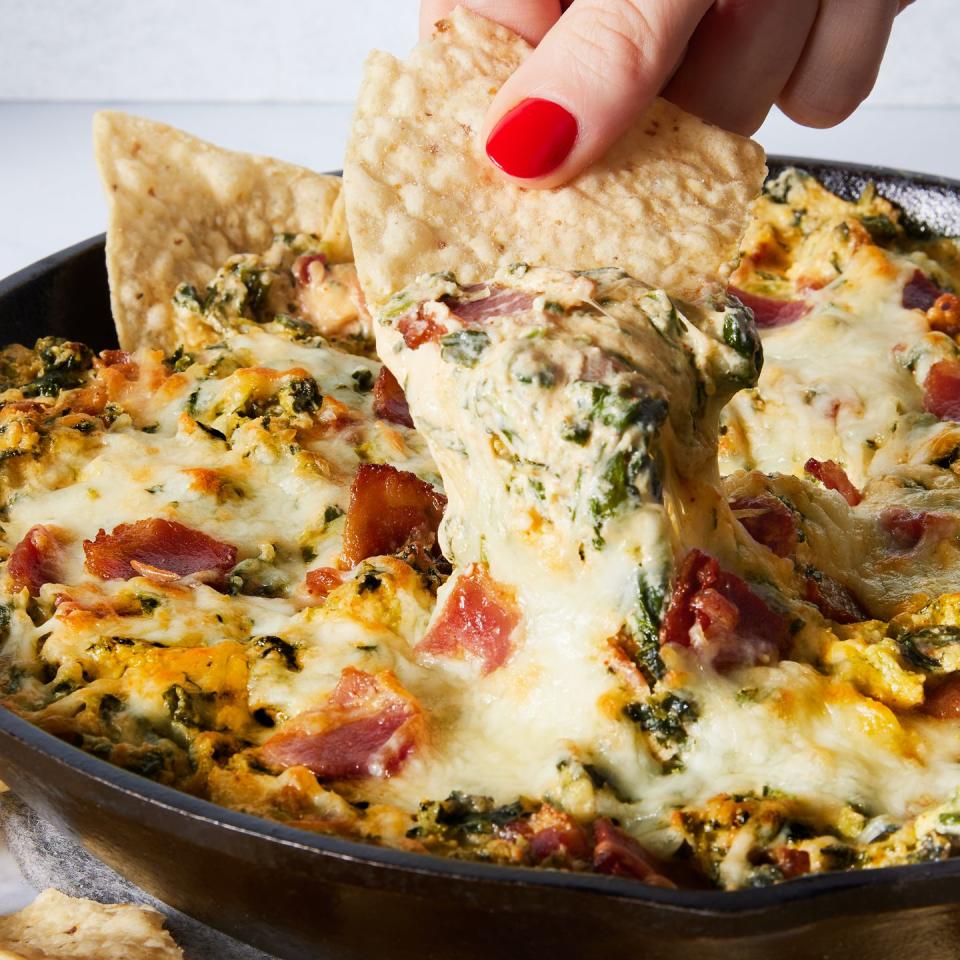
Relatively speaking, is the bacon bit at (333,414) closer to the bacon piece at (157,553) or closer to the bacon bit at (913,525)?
the bacon piece at (157,553)

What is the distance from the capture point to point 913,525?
3723 millimetres

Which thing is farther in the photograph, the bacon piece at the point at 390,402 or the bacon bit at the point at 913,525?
the bacon piece at the point at 390,402


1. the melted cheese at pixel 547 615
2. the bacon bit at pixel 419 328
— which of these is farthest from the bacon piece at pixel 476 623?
the bacon bit at pixel 419 328

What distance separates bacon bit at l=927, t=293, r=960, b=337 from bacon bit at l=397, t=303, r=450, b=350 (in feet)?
7.60

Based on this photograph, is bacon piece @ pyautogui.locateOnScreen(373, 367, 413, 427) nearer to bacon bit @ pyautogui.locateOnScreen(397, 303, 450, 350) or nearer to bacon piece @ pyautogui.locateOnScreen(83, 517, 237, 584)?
bacon piece @ pyautogui.locateOnScreen(83, 517, 237, 584)

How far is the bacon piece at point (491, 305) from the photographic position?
10.4 ft

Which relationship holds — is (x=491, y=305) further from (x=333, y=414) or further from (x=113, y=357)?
(x=113, y=357)

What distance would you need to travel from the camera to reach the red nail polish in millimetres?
3562

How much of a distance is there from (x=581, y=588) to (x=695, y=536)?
0.98 feet

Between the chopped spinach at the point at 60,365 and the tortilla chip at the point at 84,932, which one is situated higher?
the chopped spinach at the point at 60,365

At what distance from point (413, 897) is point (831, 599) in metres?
1.42

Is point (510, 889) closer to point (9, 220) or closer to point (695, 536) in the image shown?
point (695, 536)

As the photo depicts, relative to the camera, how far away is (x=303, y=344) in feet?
15.6

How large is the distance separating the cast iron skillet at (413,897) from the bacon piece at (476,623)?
0.68 metres
